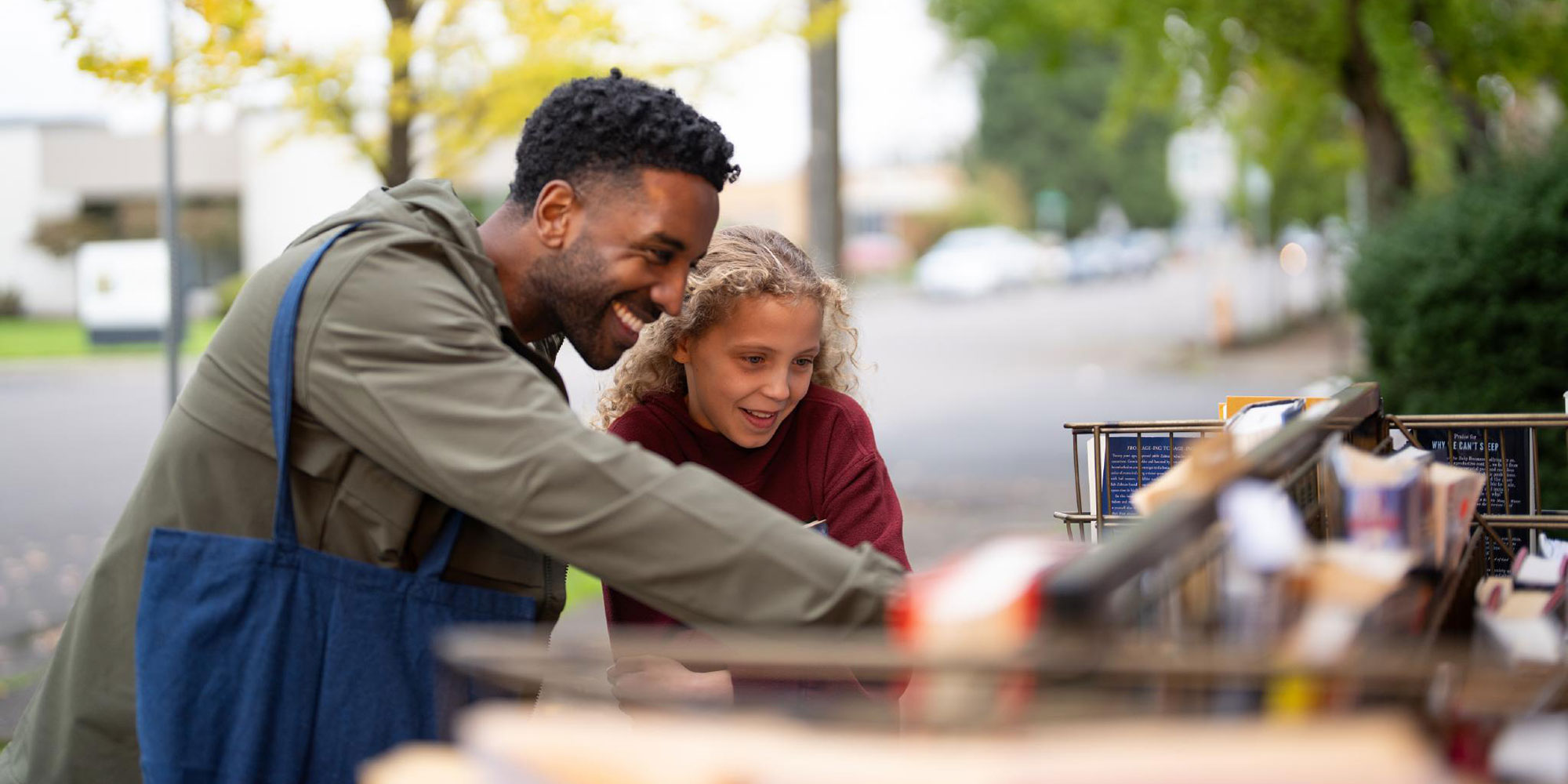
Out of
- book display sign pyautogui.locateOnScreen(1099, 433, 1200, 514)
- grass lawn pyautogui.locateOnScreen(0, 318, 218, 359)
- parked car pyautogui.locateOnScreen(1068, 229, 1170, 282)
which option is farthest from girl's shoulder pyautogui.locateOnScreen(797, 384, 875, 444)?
parked car pyautogui.locateOnScreen(1068, 229, 1170, 282)

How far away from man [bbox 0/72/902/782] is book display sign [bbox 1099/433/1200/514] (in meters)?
0.94

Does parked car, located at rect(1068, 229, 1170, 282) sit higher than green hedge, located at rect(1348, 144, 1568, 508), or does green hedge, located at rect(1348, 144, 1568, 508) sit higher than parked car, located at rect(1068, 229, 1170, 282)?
parked car, located at rect(1068, 229, 1170, 282)

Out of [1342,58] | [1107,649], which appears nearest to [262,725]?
[1107,649]

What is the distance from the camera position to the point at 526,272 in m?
2.24

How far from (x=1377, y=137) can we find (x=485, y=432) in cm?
1158

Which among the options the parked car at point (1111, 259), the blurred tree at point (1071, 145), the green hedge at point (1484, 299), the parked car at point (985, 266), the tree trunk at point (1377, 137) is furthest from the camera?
the blurred tree at point (1071, 145)

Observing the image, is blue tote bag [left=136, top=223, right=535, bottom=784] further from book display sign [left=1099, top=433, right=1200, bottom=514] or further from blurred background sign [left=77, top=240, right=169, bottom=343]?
blurred background sign [left=77, top=240, right=169, bottom=343]

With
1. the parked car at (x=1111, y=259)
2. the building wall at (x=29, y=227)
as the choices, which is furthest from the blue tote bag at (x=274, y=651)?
the parked car at (x=1111, y=259)

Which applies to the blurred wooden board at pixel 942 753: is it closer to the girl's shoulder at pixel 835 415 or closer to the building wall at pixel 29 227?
the girl's shoulder at pixel 835 415

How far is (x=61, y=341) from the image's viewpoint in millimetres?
29281

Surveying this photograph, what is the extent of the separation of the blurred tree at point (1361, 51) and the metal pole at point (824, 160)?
4.34m

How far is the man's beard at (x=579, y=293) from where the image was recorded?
2178mm

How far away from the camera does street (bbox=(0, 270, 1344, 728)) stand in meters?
8.73

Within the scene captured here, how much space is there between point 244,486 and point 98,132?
42.5 metres
